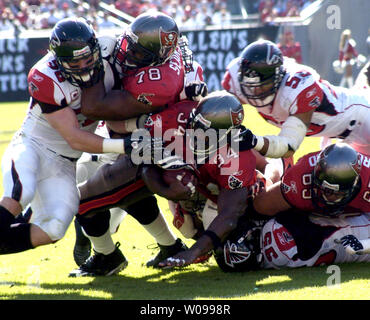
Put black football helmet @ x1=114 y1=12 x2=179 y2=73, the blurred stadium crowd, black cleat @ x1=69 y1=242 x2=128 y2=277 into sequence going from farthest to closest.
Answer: the blurred stadium crowd < black cleat @ x1=69 y1=242 x2=128 y2=277 < black football helmet @ x1=114 y1=12 x2=179 y2=73

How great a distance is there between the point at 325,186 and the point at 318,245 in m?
0.50

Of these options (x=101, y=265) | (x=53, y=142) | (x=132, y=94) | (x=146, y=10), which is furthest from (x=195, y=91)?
(x=146, y=10)

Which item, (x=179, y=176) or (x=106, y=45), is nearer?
(x=179, y=176)

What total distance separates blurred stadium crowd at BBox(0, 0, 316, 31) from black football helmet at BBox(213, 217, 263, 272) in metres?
16.1

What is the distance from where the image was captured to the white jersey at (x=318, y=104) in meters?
5.41

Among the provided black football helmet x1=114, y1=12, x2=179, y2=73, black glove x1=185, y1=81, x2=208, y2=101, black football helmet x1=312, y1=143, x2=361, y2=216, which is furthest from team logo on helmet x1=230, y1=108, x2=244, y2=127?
black football helmet x1=114, y1=12, x2=179, y2=73

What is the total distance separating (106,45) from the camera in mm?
5145

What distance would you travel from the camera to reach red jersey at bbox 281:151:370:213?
461 cm

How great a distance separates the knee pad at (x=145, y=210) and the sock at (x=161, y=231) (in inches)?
1.4

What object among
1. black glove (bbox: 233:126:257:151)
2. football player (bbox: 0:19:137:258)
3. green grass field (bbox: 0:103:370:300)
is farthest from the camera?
black glove (bbox: 233:126:257:151)

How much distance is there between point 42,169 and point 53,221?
1.68ft

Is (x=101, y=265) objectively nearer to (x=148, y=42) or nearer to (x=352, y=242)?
(x=148, y=42)

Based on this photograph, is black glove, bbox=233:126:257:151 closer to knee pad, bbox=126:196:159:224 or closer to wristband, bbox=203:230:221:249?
wristband, bbox=203:230:221:249
